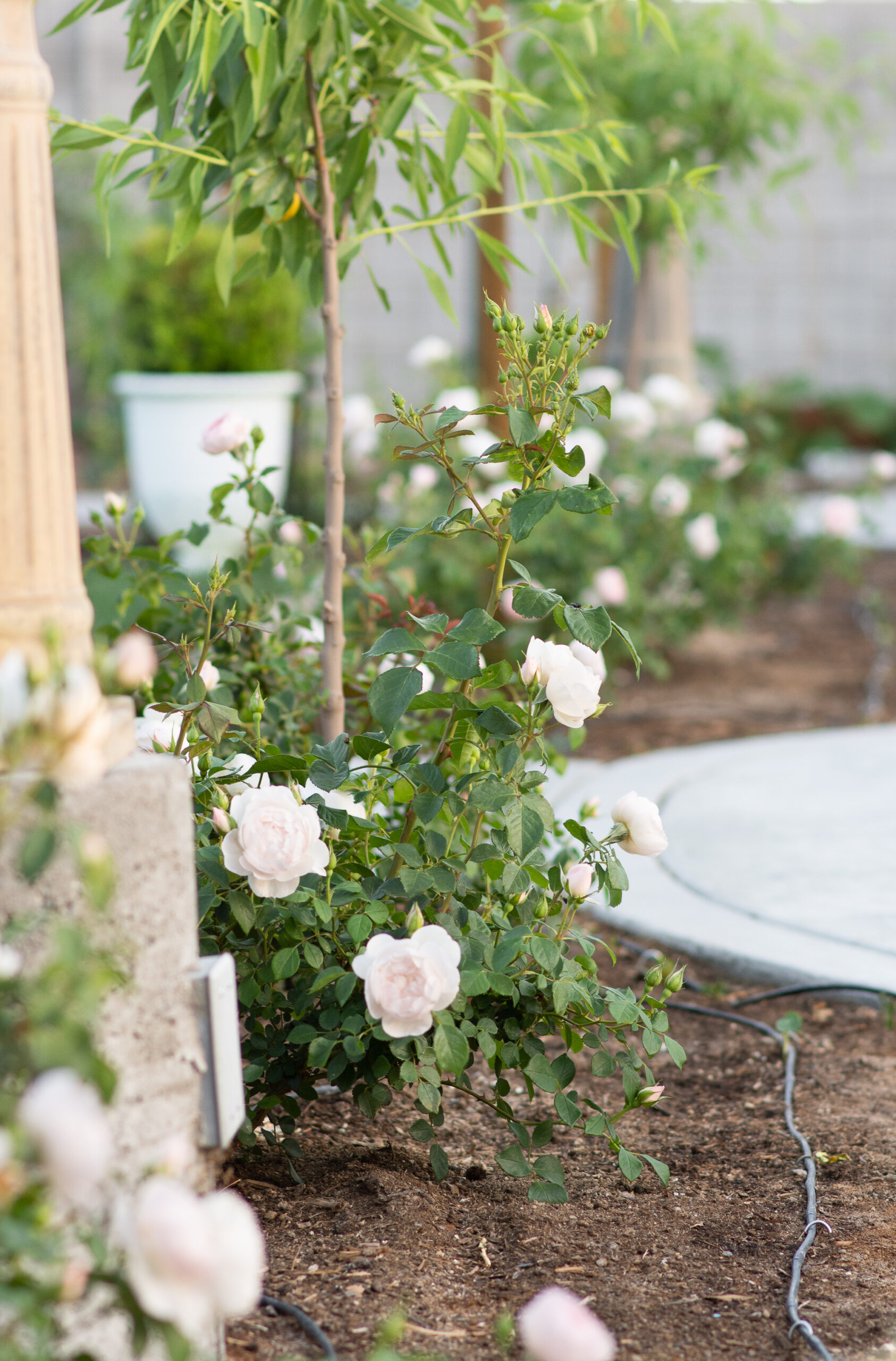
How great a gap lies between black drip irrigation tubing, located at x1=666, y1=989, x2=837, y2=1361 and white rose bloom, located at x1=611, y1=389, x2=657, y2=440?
2514 mm

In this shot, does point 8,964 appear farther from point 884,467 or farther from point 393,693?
point 884,467

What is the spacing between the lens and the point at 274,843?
136 centimetres

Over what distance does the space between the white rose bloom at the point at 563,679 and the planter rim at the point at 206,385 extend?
427cm

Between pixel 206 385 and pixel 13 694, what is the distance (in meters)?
4.68

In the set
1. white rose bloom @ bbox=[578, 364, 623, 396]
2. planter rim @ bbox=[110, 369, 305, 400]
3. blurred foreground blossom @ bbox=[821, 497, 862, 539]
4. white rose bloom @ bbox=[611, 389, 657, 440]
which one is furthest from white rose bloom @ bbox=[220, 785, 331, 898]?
planter rim @ bbox=[110, 369, 305, 400]

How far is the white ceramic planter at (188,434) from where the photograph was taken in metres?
5.38

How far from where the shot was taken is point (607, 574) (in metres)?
3.80

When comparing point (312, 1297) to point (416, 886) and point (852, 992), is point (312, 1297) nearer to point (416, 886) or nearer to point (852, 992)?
point (416, 886)

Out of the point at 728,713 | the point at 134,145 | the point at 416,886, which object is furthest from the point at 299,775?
the point at 728,713

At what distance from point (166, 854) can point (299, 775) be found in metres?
0.52

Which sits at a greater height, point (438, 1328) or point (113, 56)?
point (113, 56)

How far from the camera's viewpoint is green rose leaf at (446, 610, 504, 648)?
4.55 feet

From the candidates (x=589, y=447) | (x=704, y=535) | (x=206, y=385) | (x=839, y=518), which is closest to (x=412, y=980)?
(x=589, y=447)

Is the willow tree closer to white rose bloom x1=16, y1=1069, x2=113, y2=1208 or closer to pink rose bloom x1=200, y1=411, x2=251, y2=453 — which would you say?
pink rose bloom x1=200, y1=411, x2=251, y2=453
